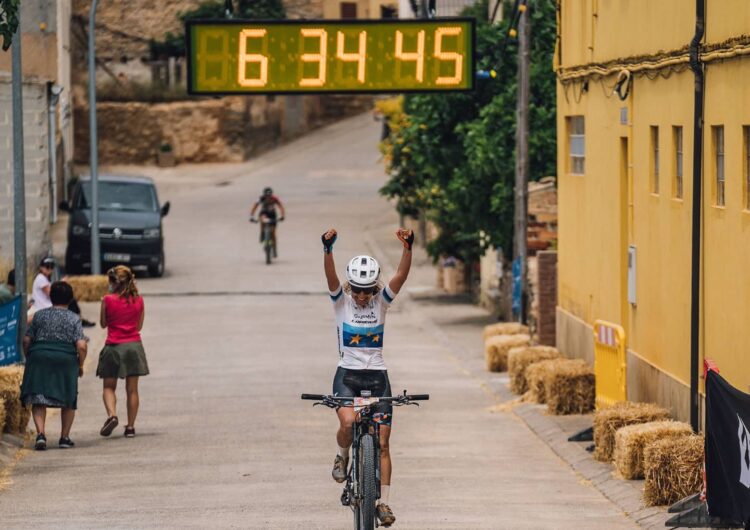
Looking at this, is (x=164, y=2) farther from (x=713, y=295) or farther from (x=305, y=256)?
(x=713, y=295)

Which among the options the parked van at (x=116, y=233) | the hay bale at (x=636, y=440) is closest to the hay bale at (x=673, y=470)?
the hay bale at (x=636, y=440)

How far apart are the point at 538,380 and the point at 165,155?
48163 mm

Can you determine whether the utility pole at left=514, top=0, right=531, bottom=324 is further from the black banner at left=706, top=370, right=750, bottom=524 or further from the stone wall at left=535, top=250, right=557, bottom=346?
the black banner at left=706, top=370, right=750, bottom=524

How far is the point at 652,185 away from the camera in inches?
756

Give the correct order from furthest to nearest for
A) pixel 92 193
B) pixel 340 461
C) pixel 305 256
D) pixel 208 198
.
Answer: pixel 208 198
pixel 305 256
pixel 92 193
pixel 340 461

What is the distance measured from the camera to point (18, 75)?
22.5 m

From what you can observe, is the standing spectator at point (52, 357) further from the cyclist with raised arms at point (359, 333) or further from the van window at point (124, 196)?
the van window at point (124, 196)

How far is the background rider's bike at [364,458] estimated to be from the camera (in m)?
12.1

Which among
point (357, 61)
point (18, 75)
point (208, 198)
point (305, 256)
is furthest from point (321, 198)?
point (357, 61)

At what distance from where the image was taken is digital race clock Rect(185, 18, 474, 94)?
18500mm

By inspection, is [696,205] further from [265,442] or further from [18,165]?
[18,165]

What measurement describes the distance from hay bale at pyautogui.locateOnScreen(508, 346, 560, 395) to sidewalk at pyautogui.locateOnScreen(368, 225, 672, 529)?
15 centimetres

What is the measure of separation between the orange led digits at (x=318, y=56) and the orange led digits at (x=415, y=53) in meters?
0.73

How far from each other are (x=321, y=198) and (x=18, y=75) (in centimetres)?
3734
